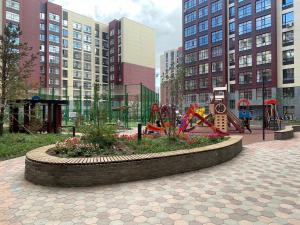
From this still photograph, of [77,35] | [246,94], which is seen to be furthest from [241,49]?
[77,35]

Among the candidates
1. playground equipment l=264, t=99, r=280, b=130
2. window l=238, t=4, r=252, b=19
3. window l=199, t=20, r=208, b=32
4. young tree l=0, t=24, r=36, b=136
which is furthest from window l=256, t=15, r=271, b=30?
young tree l=0, t=24, r=36, b=136

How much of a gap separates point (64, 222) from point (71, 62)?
83.5 m

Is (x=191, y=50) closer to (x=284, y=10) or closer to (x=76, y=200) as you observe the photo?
(x=284, y=10)

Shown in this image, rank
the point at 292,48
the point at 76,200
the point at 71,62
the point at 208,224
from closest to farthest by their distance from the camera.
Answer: the point at 208,224 → the point at 76,200 → the point at 292,48 → the point at 71,62

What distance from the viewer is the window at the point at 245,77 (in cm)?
5645

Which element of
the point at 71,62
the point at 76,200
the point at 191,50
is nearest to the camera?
the point at 76,200

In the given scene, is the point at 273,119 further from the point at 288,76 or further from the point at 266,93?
the point at 266,93

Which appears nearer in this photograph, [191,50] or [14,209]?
[14,209]

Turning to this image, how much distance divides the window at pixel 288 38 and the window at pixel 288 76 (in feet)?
15.1

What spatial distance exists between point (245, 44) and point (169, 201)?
5720 cm

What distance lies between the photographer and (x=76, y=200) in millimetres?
5637

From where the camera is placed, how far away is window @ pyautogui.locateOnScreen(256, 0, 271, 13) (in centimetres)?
5407

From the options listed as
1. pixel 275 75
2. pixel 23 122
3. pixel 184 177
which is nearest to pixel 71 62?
pixel 275 75

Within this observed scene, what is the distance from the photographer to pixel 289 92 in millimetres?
51375
